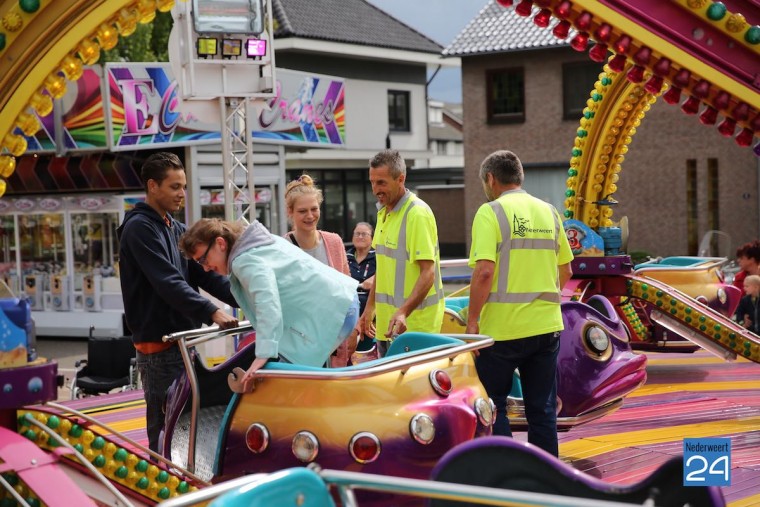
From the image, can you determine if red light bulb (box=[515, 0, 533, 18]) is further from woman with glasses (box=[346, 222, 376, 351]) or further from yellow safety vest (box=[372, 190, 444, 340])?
woman with glasses (box=[346, 222, 376, 351])

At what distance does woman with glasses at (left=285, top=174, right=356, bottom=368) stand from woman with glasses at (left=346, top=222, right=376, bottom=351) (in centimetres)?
83

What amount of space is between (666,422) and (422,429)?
3.55m

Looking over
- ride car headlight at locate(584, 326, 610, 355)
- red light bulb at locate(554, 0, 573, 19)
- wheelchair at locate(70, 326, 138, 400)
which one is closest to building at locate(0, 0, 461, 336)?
wheelchair at locate(70, 326, 138, 400)

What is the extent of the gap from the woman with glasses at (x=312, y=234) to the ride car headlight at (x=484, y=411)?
1.96m

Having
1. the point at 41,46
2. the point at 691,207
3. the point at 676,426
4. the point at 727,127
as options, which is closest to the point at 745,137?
the point at 727,127

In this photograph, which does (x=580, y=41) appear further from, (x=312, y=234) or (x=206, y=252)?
(x=206, y=252)

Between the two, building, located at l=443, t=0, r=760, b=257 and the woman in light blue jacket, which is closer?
the woman in light blue jacket

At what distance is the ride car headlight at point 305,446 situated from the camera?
4.29m

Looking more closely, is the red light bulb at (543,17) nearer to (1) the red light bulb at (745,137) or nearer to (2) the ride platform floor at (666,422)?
(1) the red light bulb at (745,137)

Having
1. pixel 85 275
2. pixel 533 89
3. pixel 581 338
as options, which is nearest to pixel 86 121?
pixel 85 275

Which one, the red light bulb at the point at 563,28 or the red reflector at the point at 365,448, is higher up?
the red light bulb at the point at 563,28

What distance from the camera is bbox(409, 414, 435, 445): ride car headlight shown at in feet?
13.8

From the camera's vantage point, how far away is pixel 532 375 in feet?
17.2

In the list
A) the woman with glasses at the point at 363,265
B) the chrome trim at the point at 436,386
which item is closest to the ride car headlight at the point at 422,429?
the chrome trim at the point at 436,386
